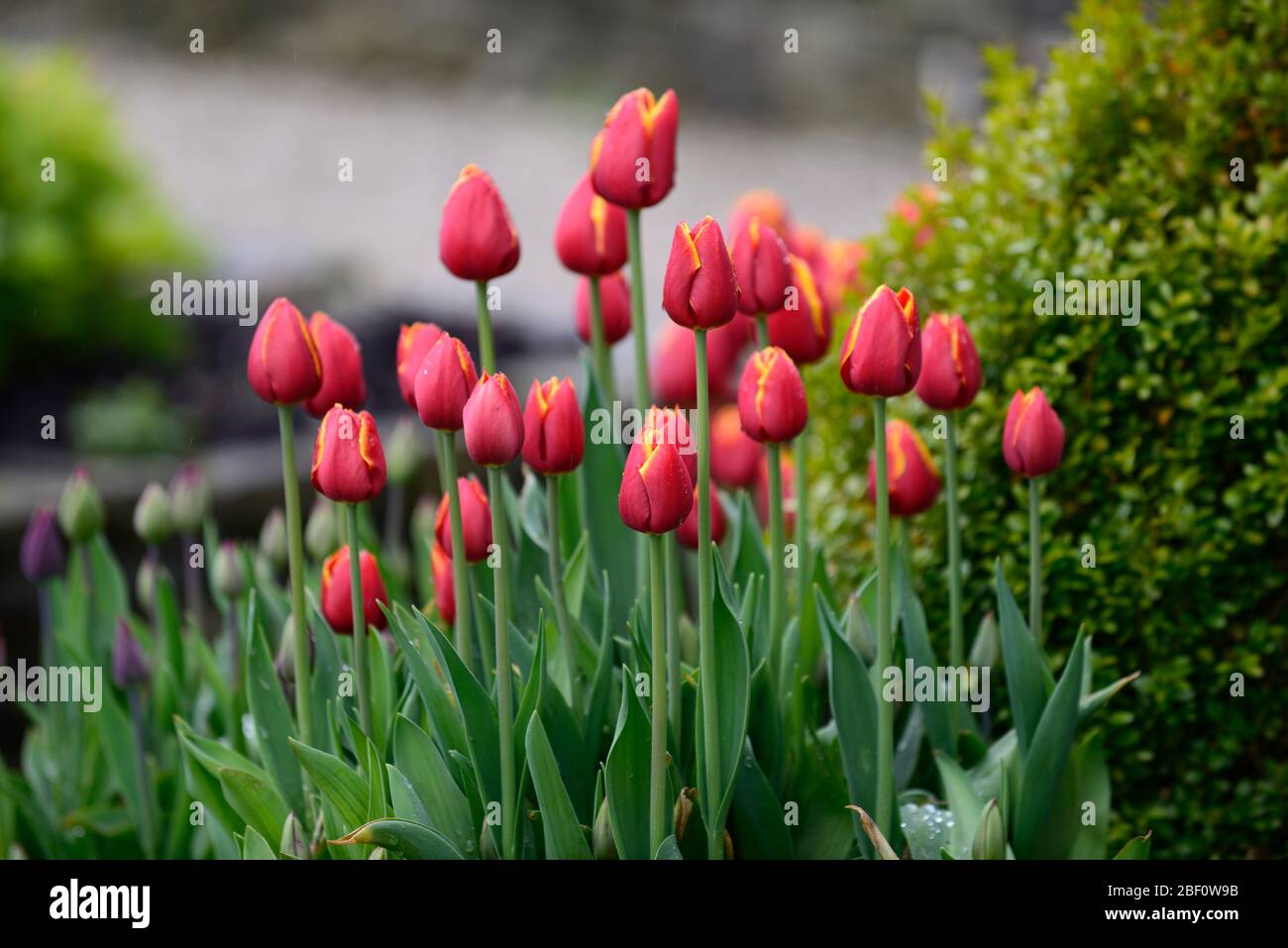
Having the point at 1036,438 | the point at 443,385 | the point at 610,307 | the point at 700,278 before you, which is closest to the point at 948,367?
the point at 1036,438

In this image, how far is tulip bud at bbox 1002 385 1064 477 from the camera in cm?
177

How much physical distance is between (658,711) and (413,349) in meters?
0.60

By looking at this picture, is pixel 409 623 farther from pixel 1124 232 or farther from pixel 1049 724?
pixel 1124 232

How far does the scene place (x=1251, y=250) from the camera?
203 centimetres

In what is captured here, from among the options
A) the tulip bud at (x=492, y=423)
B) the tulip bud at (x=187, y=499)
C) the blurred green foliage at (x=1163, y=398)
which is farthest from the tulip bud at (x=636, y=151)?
the tulip bud at (x=187, y=499)

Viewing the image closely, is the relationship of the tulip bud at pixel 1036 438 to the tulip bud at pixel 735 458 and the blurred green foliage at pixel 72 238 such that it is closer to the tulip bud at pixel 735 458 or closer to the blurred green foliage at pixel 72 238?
the tulip bud at pixel 735 458

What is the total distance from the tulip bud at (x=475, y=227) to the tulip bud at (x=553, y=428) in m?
0.23

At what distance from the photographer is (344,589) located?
175 centimetres

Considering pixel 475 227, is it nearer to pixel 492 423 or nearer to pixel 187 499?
pixel 492 423

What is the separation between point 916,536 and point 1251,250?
69 cm

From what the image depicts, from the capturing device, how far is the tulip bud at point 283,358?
161 centimetres

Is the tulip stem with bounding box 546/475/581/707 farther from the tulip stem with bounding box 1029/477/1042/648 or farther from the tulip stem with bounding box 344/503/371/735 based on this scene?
the tulip stem with bounding box 1029/477/1042/648

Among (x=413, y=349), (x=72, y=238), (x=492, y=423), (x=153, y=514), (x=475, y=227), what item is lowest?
(x=153, y=514)

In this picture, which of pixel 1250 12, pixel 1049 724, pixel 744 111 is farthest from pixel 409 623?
pixel 744 111
